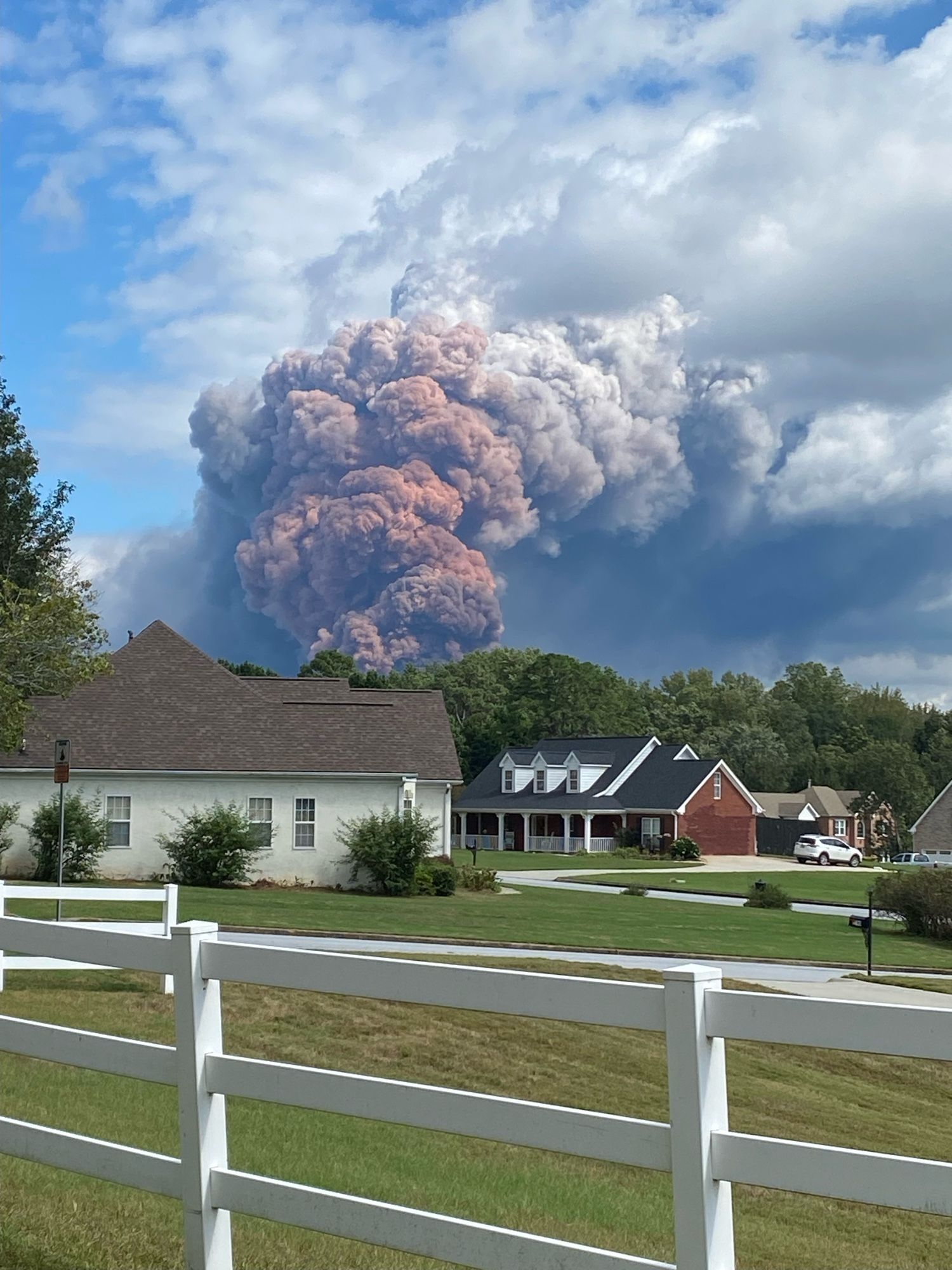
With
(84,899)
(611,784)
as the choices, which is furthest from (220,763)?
(611,784)

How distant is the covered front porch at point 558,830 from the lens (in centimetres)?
8006

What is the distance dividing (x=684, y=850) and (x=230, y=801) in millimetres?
40442

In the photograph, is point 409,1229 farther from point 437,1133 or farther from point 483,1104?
point 437,1133

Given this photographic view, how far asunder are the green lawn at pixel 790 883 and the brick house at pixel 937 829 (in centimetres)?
591

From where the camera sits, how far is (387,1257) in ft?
19.8

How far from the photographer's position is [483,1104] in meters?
4.37

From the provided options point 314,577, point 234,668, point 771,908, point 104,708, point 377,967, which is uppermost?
point 314,577

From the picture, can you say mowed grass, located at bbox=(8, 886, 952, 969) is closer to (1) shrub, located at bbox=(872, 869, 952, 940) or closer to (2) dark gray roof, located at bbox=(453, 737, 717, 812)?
(1) shrub, located at bbox=(872, 869, 952, 940)

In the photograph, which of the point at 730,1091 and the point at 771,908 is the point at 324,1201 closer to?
the point at 730,1091

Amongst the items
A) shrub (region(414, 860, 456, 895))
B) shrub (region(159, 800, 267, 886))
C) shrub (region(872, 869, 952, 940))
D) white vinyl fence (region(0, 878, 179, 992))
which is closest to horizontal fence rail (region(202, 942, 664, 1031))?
white vinyl fence (region(0, 878, 179, 992))

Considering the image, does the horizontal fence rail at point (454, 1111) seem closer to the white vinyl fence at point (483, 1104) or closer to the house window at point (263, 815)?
the white vinyl fence at point (483, 1104)

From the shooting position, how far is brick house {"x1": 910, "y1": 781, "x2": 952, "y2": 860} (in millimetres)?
75250

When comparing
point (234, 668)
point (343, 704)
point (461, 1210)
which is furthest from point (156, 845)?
point (234, 668)

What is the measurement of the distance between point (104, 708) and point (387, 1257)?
3785 centimetres
